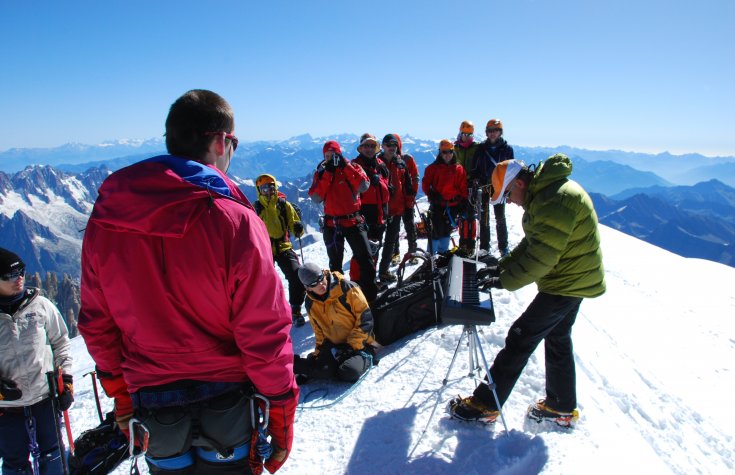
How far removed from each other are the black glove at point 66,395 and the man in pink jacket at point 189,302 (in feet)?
7.92

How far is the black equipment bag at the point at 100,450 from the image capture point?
8.12 ft

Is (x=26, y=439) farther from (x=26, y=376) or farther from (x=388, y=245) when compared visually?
(x=388, y=245)

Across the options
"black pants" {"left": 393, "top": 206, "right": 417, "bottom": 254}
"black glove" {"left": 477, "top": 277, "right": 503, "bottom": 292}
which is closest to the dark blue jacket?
"black pants" {"left": 393, "top": 206, "right": 417, "bottom": 254}

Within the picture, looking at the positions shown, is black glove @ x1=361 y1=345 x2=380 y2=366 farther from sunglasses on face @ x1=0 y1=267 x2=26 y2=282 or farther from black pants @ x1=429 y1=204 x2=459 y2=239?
black pants @ x1=429 y1=204 x2=459 y2=239

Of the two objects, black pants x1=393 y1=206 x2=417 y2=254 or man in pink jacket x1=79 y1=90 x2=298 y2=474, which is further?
black pants x1=393 y1=206 x2=417 y2=254

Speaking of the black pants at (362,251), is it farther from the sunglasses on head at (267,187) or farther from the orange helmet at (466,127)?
the orange helmet at (466,127)

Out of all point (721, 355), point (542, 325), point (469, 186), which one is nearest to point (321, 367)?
point (542, 325)

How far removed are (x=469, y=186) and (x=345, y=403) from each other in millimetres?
6248

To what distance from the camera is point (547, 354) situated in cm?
389

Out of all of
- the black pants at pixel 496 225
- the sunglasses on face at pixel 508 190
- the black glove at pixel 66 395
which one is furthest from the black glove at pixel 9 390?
the black pants at pixel 496 225

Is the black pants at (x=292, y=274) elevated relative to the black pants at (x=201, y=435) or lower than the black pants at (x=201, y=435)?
lower

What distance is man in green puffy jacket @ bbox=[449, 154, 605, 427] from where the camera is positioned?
130 inches

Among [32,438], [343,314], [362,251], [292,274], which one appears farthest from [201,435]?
[292,274]

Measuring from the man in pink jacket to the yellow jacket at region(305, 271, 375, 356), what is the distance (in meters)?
3.04
